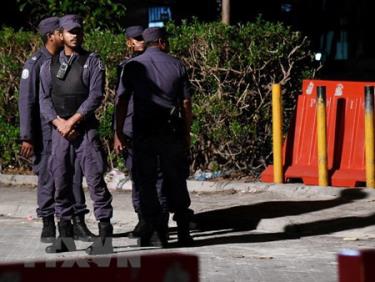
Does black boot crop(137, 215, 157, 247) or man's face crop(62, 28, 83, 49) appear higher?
man's face crop(62, 28, 83, 49)

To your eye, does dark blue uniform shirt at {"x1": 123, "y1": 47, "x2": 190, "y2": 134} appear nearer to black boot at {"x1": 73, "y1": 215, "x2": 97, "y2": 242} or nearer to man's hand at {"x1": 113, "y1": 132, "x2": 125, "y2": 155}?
man's hand at {"x1": 113, "y1": 132, "x2": 125, "y2": 155}

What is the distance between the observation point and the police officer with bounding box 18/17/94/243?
9234 millimetres

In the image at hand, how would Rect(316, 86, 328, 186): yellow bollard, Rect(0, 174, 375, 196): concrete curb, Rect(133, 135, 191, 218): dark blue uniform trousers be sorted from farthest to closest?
1. Rect(316, 86, 328, 186): yellow bollard
2. Rect(0, 174, 375, 196): concrete curb
3. Rect(133, 135, 191, 218): dark blue uniform trousers

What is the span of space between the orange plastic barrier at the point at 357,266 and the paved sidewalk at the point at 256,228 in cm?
419

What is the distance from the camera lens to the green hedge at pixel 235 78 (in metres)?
12.9

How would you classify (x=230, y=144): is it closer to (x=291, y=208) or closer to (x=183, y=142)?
(x=291, y=208)

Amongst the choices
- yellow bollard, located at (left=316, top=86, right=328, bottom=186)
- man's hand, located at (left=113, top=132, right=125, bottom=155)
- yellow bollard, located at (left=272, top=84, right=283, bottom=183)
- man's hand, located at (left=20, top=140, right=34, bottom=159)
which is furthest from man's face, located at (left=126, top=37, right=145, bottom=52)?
yellow bollard, located at (left=316, top=86, right=328, bottom=186)

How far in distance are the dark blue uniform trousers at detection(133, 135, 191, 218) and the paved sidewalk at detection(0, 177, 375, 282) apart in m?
0.39

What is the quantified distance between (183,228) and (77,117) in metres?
1.36

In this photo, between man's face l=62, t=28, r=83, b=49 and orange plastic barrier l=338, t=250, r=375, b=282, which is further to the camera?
man's face l=62, t=28, r=83, b=49

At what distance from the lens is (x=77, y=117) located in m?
8.52

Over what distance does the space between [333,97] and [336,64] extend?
33.9 ft

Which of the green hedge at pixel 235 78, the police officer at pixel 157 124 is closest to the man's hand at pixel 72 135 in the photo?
the police officer at pixel 157 124

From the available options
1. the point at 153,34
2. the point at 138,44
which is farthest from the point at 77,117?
the point at 138,44
